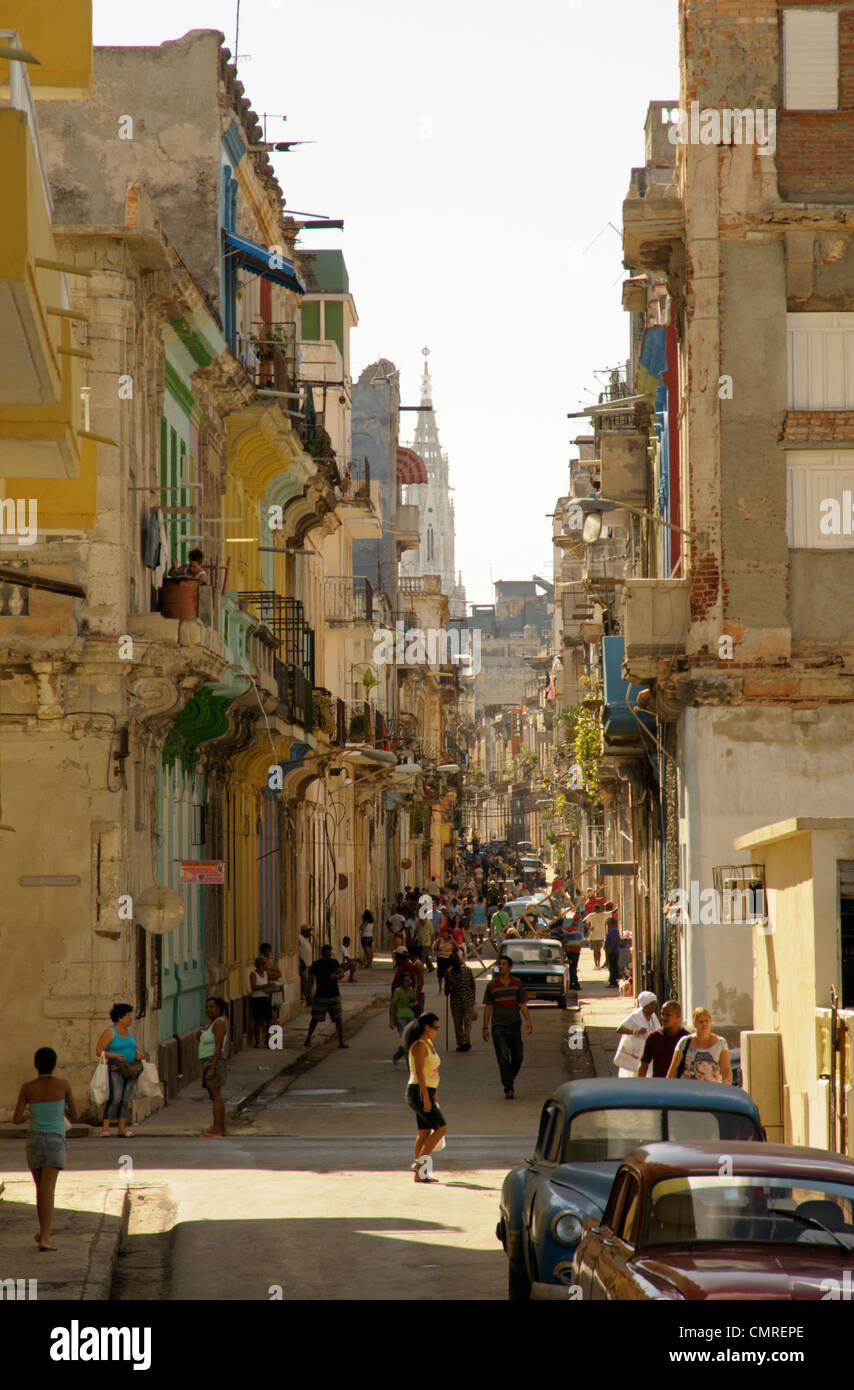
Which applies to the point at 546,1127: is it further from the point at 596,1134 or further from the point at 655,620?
the point at 655,620

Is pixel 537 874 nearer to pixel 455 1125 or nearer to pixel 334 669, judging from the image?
pixel 334 669

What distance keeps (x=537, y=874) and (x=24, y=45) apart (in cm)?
11830

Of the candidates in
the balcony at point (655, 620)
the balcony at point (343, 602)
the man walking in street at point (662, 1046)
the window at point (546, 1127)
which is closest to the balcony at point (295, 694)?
the balcony at point (655, 620)

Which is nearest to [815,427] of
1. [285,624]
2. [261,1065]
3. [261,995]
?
[261,1065]

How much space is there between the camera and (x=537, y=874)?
13038 centimetres

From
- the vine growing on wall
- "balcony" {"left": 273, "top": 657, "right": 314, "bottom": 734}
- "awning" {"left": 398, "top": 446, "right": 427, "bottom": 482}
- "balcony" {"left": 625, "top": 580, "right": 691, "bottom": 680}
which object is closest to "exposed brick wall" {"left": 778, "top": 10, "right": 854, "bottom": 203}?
"balcony" {"left": 625, "top": 580, "right": 691, "bottom": 680}

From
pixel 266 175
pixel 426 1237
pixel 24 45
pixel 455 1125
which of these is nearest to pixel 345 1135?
pixel 455 1125

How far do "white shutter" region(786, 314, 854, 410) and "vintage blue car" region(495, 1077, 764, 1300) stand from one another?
1344 cm

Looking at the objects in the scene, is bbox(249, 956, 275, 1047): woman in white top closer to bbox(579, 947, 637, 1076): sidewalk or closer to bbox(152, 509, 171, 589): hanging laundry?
bbox(579, 947, 637, 1076): sidewalk

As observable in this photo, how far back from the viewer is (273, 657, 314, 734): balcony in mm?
33719

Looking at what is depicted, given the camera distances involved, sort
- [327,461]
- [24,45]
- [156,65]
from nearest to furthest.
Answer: [24,45]
[156,65]
[327,461]

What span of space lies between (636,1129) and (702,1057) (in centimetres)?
419

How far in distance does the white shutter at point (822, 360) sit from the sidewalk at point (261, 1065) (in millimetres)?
10708

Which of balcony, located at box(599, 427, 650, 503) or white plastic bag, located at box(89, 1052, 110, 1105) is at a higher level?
balcony, located at box(599, 427, 650, 503)
